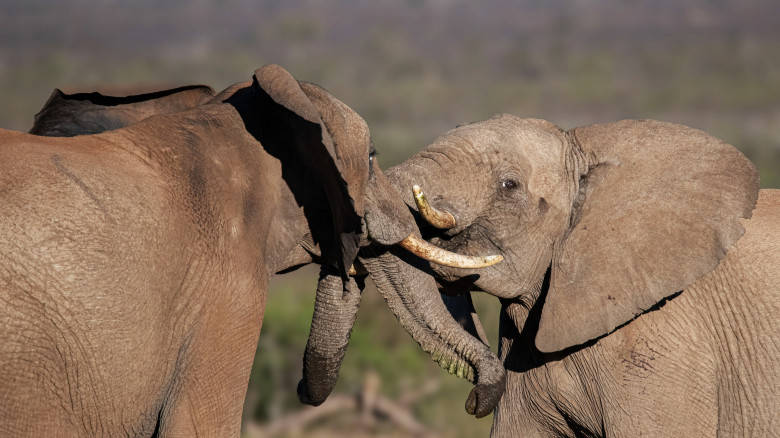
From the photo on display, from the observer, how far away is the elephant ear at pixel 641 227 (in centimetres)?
441

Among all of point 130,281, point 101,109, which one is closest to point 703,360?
point 130,281

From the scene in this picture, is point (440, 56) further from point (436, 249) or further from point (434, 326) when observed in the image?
point (436, 249)

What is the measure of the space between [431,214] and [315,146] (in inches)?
22.6

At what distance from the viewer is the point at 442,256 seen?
4367mm

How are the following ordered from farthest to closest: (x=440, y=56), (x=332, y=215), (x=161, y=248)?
(x=440, y=56)
(x=332, y=215)
(x=161, y=248)

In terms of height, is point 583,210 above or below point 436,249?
above

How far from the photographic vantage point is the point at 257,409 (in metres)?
8.95

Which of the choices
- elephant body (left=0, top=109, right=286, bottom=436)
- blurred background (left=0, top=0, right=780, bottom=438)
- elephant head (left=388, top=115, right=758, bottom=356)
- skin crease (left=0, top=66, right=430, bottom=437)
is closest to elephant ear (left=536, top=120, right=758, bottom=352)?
elephant head (left=388, top=115, right=758, bottom=356)

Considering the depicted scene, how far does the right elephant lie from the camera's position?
14.4 ft

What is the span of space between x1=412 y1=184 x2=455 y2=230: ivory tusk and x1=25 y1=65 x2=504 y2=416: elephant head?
0.06 m

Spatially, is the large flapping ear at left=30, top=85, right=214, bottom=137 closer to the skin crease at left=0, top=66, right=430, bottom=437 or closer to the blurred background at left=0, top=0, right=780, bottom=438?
the skin crease at left=0, top=66, right=430, bottom=437

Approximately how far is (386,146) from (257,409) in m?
16.1

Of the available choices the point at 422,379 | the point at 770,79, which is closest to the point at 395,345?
the point at 422,379

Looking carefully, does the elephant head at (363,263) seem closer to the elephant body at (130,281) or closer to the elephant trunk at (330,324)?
the elephant trunk at (330,324)
